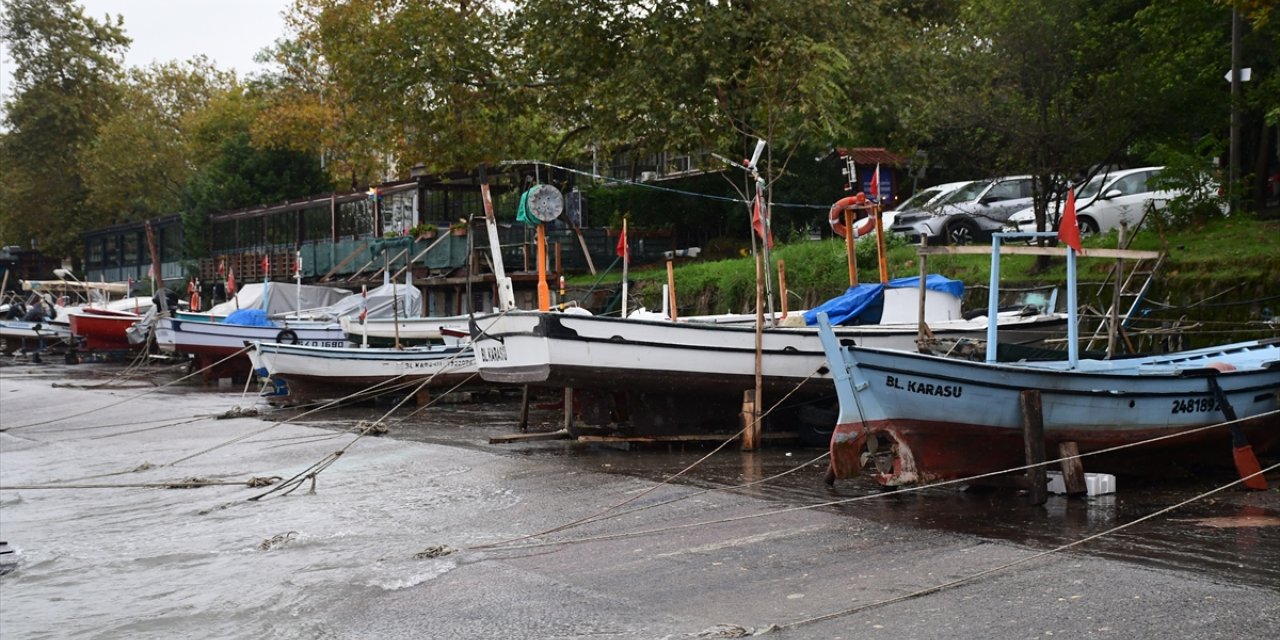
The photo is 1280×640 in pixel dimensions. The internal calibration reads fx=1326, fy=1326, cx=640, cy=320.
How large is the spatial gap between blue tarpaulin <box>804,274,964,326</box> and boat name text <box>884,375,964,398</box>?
259 inches

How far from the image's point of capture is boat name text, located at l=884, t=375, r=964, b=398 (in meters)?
12.1

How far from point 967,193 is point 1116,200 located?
3.84m

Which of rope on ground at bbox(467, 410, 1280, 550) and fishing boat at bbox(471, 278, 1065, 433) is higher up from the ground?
fishing boat at bbox(471, 278, 1065, 433)

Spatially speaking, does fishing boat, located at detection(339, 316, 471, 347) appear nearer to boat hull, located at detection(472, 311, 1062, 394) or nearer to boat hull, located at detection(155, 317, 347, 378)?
boat hull, located at detection(155, 317, 347, 378)

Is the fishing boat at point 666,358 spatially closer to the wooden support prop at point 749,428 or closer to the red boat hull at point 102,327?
the wooden support prop at point 749,428

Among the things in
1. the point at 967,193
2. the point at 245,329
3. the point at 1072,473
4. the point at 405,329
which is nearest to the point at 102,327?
the point at 245,329

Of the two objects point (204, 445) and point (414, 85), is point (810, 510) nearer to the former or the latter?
point (204, 445)

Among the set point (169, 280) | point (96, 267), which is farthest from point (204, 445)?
point (96, 267)

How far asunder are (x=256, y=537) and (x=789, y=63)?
17.3 meters

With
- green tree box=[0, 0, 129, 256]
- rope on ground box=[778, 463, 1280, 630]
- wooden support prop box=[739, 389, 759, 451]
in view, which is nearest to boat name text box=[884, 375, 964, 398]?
rope on ground box=[778, 463, 1280, 630]

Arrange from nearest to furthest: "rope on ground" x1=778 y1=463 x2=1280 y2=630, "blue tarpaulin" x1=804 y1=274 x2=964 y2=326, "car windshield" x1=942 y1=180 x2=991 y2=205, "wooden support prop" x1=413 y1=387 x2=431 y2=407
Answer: "rope on ground" x1=778 y1=463 x2=1280 y2=630 < "blue tarpaulin" x1=804 y1=274 x2=964 y2=326 < "wooden support prop" x1=413 y1=387 x2=431 y2=407 < "car windshield" x1=942 y1=180 x2=991 y2=205

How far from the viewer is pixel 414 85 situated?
3075 cm

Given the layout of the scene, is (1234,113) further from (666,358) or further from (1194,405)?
(666,358)

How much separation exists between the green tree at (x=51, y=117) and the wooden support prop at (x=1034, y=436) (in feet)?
213
